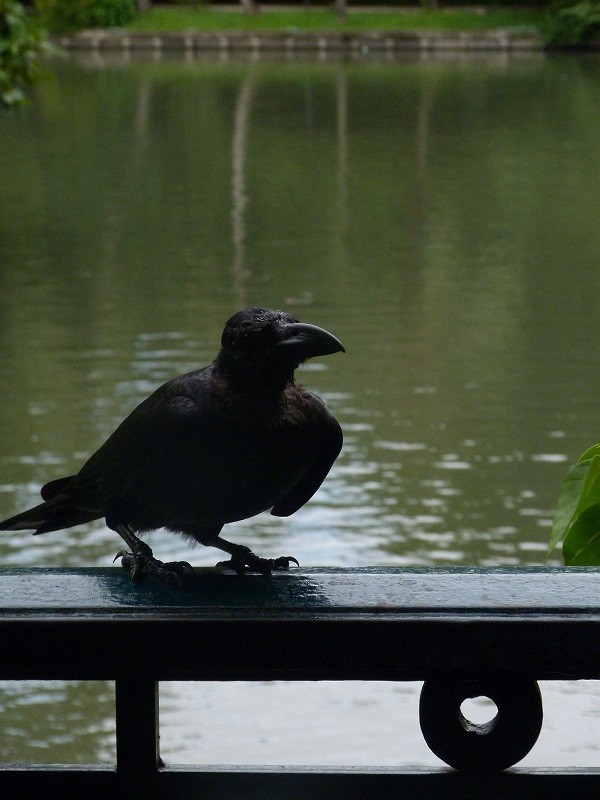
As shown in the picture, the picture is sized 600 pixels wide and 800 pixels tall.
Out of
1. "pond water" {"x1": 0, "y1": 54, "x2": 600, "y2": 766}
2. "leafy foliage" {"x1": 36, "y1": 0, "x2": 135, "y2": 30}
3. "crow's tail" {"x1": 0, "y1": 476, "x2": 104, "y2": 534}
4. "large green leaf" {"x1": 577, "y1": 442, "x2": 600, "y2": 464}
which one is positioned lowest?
"leafy foliage" {"x1": 36, "y1": 0, "x2": 135, "y2": 30}

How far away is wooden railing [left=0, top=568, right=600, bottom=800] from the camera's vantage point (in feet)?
3.35

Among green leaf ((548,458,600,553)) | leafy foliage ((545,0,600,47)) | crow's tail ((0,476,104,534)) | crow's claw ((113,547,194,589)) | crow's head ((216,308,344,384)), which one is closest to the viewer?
crow's claw ((113,547,194,589))

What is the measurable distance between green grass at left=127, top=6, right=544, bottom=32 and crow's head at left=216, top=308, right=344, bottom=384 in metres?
45.4

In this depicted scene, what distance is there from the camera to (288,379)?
1367 mm

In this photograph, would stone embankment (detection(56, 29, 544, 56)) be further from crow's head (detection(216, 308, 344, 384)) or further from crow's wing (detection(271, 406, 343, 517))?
crow's head (detection(216, 308, 344, 384))

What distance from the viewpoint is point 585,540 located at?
135 cm

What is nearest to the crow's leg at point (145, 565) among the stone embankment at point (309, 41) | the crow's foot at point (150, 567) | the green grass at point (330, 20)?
the crow's foot at point (150, 567)

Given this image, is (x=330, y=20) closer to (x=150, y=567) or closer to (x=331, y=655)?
(x=150, y=567)

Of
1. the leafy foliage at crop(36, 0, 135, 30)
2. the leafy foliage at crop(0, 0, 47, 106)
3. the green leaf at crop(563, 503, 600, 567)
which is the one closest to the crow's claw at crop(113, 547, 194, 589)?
the green leaf at crop(563, 503, 600, 567)

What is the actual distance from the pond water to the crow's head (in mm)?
2358

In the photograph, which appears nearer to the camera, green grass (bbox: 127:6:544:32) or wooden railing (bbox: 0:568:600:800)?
wooden railing (bbox: 0:568:600:800)

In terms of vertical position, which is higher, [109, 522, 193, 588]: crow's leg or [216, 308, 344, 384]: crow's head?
[216, 308, 344, 384]: crow's head

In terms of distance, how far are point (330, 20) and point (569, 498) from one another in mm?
48093

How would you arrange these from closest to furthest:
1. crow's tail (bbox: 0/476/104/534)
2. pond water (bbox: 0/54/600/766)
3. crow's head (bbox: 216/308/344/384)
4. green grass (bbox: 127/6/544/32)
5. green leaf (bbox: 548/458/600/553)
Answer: crow's head (bbox: 216/308/344/384) < green leaf (bbox: 548/458/600/553) < crow's tail (bbox: 0/476/104/534) < pond water (bbox: 0/54/600/766) < green grass (bbox: 127/6/544/32)
